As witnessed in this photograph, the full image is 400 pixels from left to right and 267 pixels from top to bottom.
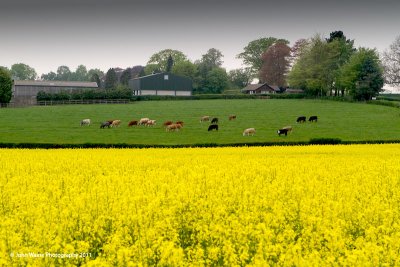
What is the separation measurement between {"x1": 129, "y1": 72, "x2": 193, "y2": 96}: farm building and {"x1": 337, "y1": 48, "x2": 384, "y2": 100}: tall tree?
46510 millimetres

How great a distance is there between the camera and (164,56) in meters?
185

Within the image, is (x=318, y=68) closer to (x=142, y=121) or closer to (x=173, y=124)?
(x=142, y=121)

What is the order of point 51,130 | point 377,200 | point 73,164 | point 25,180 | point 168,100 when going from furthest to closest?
point 168,100
point 51,130
point 73,164
point 25,180
point 377,200

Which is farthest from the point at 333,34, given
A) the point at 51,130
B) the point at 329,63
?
the point at 51,130

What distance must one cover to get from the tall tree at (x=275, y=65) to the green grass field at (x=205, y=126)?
254 feet

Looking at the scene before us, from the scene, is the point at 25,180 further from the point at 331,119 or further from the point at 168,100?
the point at 168,100

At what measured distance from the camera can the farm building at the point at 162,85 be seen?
130 metres

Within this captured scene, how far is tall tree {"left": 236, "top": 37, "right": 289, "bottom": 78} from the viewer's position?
581ft

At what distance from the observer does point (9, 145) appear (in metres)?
39.6

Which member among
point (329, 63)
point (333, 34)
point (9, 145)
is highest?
point (333, 34)

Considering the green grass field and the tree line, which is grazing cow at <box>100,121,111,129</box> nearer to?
the green grass field

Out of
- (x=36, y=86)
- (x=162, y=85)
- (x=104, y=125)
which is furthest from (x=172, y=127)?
(x=36, y=86)

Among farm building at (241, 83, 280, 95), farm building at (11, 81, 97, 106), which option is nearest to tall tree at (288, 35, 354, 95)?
farm building at (241, 83, 280, 95)

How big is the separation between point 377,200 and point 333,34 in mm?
124311
